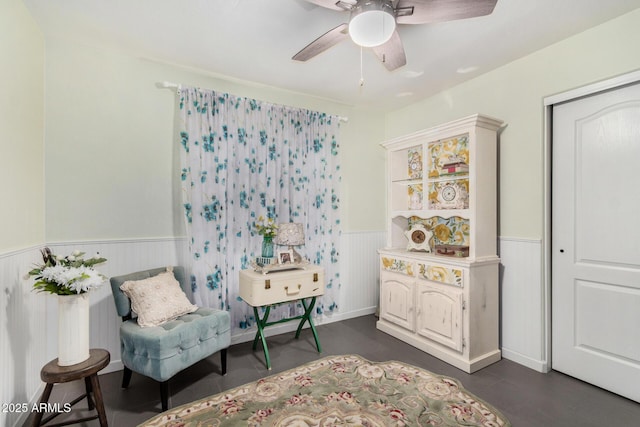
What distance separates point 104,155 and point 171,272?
113cm

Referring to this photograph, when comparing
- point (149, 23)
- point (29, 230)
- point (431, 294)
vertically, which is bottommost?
point (431, 294)

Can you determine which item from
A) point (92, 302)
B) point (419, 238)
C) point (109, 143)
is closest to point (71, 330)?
point (92, 302)

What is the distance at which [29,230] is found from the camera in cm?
208

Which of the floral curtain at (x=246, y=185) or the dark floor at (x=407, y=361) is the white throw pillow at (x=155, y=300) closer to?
the floral curtain at (x=246, y=185)

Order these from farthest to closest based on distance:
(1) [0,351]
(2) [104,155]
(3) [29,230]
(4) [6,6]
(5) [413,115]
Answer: (5) [413,115]
(2) [104,155]
(3) [29,230]
(4) [6,6]
(1) [0,351]

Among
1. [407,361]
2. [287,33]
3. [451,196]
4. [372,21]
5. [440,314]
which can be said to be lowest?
[407,361]

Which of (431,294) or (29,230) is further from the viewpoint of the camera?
(431,294)

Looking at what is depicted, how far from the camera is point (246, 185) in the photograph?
3055 millimetres

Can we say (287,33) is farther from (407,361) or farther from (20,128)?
(407,361)

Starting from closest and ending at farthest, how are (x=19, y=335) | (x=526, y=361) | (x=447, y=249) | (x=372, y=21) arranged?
(x=372, y=21) < (x=19, y=335) < (x=526, y=361) < (x=447, y=249)

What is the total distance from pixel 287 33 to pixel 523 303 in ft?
9.87

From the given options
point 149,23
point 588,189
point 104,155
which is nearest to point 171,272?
point 104,155

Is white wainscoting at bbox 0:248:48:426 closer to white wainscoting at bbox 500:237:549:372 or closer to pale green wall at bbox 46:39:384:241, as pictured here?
pale green wall at bbox 46:39:384:241

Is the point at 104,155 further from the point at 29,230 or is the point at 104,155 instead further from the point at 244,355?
the point at 244,355
